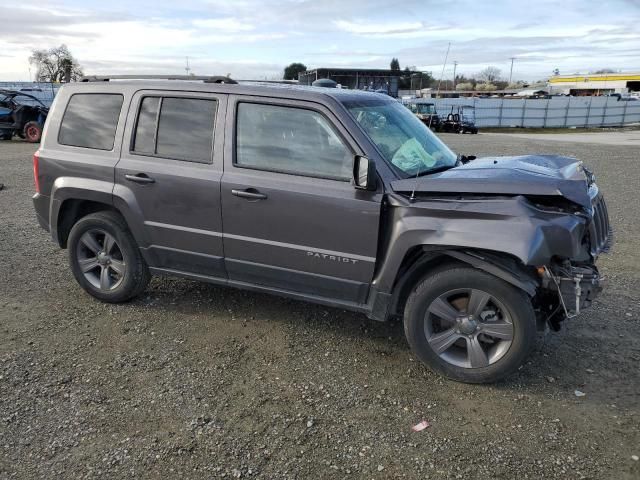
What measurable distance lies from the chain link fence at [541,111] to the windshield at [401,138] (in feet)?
109

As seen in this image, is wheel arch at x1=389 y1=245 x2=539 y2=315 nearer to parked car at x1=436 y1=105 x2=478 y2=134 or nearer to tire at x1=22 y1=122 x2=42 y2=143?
tire at x1=22 y1=122 x2=42 y2=143

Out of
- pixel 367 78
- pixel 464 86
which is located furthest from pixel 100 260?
pixel 464 86

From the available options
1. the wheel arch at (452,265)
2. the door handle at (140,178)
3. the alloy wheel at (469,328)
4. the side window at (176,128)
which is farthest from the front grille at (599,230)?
the door handle at (140,178)

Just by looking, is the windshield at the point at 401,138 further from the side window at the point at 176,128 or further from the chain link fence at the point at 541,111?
the chain link fence at the point at 541,111

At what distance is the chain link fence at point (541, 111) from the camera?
3906cm

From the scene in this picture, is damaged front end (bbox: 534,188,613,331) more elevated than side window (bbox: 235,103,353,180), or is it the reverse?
side window (bbox: 235,103,353,180)

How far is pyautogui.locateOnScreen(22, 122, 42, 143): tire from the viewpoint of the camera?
20156 mm

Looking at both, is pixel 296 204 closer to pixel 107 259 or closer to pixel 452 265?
pixel 452 265

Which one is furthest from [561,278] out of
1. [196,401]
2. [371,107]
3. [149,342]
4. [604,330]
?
[149,342]

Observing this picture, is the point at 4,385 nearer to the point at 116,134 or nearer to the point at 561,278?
the point at 116,134

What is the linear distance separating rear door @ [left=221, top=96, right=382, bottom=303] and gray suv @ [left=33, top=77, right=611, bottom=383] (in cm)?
1

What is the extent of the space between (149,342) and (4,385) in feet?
3.30

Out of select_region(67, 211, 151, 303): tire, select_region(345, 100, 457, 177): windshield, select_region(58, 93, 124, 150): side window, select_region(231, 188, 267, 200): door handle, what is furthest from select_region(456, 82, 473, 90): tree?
select_region(231, 188, 267, 200): door handle

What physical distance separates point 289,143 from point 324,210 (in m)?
0.60
